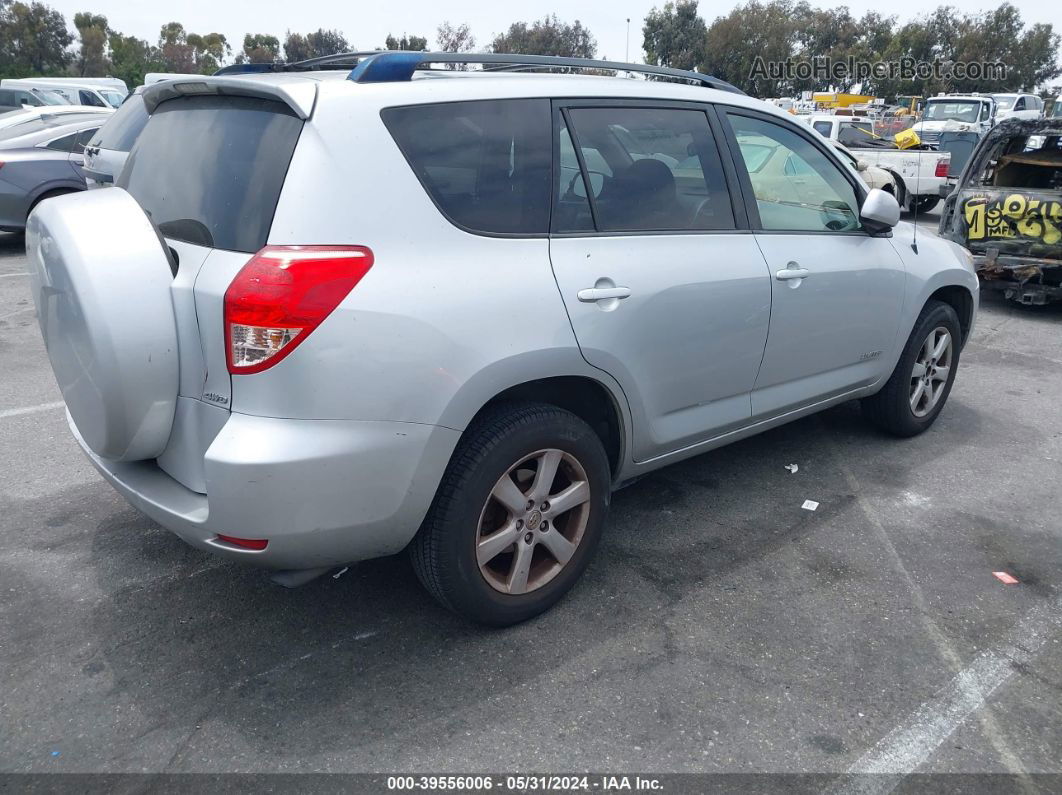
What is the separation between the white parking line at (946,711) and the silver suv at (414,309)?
1.15 m

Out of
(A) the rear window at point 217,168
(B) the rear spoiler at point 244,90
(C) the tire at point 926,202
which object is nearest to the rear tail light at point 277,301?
(A) the rear window at point 217,168

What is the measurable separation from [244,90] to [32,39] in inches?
2536

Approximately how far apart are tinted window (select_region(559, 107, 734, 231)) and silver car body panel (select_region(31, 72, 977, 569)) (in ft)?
0.35

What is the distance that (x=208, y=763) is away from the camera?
93.2 inches

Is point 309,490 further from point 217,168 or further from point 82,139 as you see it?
point 82,139

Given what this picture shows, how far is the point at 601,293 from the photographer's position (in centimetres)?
290

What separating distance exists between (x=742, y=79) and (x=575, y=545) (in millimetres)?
63165

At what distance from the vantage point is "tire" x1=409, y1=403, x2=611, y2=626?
2.67 m

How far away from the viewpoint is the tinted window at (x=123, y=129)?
8203 millimetres

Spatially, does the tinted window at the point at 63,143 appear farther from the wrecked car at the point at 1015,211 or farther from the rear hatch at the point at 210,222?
the wrecked car at the point at 1015,211

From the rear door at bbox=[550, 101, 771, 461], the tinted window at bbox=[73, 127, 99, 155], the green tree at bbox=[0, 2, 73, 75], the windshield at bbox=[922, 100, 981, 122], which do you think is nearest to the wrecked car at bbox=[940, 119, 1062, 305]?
the rear door at bbox=[550, 101, 771, 461]

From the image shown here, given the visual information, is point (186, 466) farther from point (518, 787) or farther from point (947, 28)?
point (947, 28)

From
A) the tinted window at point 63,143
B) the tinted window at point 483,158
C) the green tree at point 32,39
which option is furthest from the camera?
the green tree at point 32,39

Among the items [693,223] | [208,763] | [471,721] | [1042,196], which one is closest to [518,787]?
[471,721]
